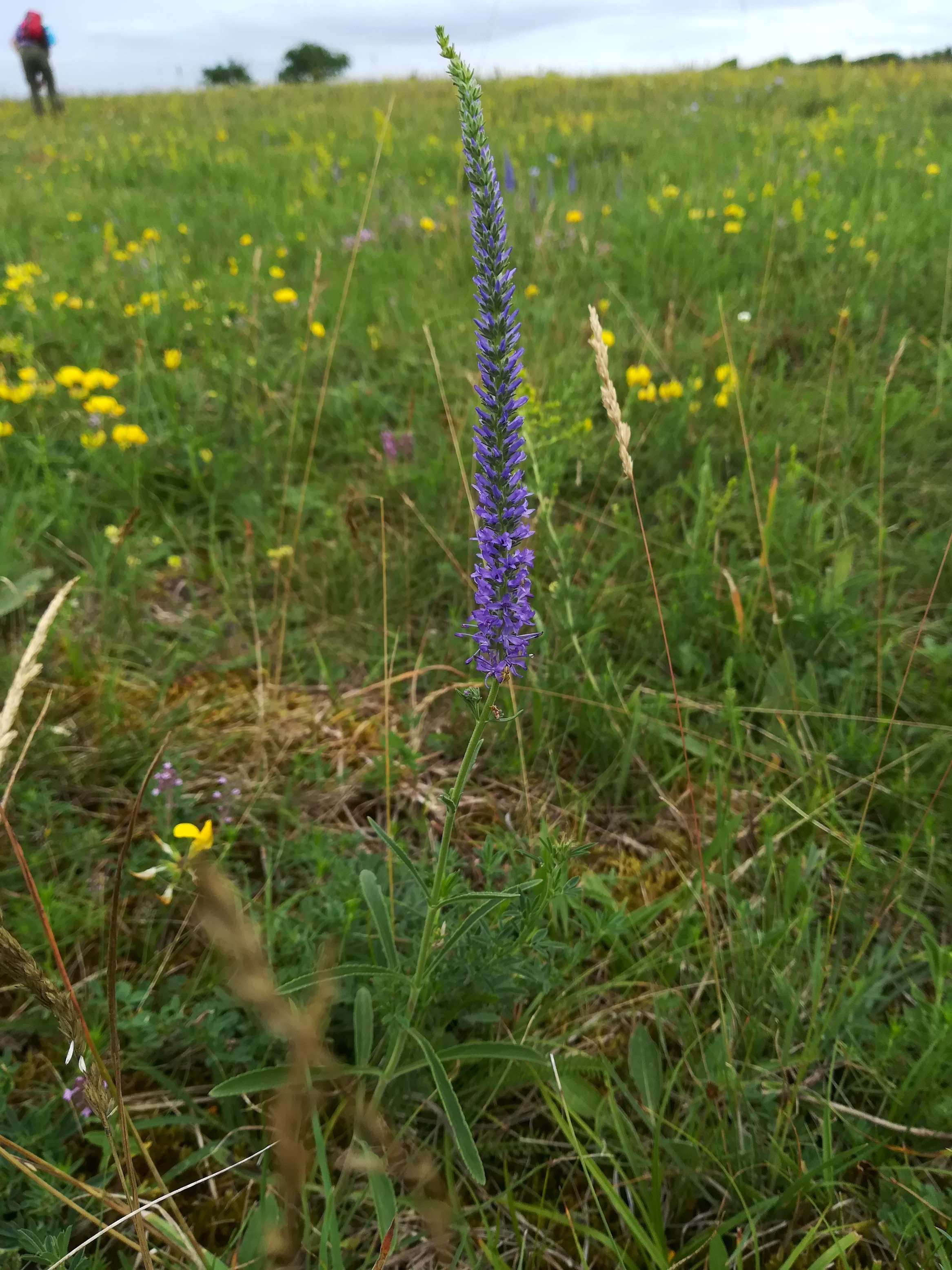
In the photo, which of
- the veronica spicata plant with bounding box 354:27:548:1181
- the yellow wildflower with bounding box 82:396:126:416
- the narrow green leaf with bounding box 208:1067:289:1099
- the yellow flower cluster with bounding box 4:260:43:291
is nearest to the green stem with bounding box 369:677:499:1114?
the veronica spicata plant with bounding box 354:27:548:1181

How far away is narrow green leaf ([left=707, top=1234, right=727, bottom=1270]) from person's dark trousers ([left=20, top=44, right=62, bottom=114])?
1916 cm

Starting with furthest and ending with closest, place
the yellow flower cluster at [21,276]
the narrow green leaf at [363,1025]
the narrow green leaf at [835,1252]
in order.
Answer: the yellow flower cluster at [21,276] < the narrow green leaf at [363,1025] < the narrow green leaf at [835,1252]

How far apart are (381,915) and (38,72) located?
63.8 feet

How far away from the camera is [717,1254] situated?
127 centimetres

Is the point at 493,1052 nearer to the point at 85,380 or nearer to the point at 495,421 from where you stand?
the point at 495,421

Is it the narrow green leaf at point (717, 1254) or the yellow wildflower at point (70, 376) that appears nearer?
the narrow green leaf at point (717, 1254)

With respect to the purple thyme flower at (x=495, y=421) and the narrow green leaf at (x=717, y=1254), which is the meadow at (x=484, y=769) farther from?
the purple thyme flower at (x=495, y=421)

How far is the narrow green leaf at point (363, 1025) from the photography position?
4.74ft

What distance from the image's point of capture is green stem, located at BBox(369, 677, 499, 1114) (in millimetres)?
1111

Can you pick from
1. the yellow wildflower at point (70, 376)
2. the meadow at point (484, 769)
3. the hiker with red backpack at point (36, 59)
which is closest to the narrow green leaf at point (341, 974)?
the meadow at point (484, 769)

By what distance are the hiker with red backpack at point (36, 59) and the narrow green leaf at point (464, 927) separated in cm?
1848

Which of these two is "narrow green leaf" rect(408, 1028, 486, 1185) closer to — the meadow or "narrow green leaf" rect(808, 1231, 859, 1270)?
the meadow

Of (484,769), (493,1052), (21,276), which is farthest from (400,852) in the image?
(21,276)

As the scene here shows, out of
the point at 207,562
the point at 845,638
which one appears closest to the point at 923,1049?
the point at 845,638
